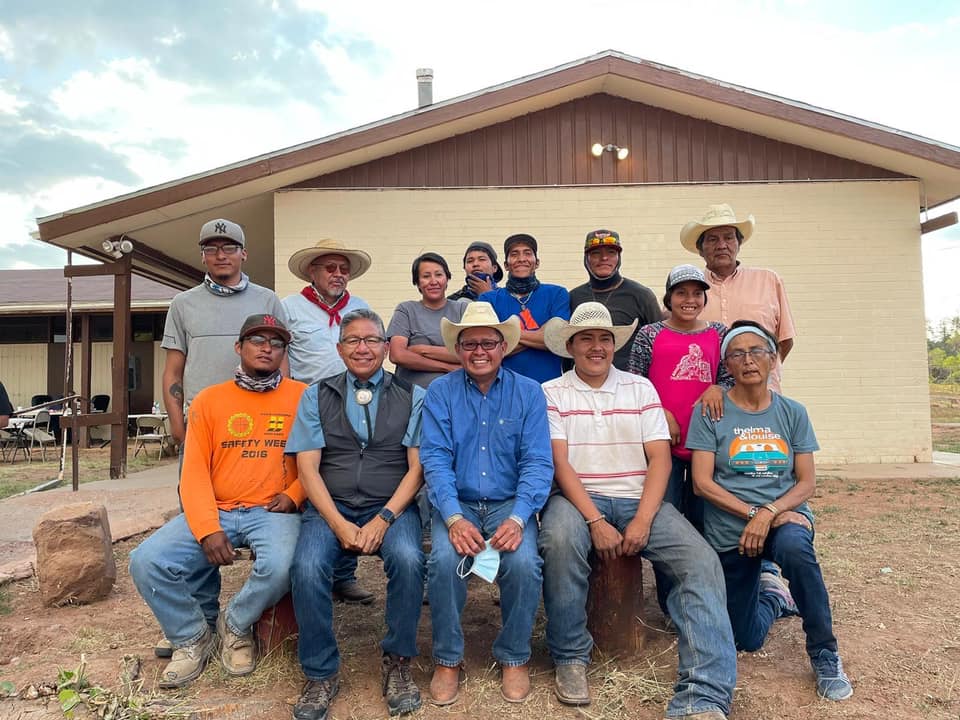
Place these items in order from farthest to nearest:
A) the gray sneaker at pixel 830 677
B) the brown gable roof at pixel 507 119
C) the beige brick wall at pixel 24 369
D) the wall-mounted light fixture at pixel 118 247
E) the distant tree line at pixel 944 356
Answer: the distant tree line at pixel 944 356
the beige brick wall at pixel 24 369
the wall-mounted light fixture at pixel 118 247
the brown gable roof at pixel 507 119
the gray sneaker at pixel 830 677

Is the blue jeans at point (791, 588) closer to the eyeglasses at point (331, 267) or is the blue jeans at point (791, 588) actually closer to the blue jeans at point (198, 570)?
the blue jeans at point (198, 570)

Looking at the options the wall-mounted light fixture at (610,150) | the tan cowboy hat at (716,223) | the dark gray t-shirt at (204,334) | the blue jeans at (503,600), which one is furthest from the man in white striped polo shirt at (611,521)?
the wall-mounted light fixture at (610,150)

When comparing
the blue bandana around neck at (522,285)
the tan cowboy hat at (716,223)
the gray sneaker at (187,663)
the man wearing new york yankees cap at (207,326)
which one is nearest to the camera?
the gray sneaker at (187,663)

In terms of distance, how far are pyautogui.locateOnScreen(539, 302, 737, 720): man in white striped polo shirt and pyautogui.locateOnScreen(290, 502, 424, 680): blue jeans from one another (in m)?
0.59

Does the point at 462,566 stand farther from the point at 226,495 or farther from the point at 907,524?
the point at 907,524

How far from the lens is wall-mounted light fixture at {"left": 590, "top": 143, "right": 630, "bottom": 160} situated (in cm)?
859

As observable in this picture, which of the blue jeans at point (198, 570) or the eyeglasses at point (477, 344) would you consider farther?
the eyeglasses at point (477, 344)

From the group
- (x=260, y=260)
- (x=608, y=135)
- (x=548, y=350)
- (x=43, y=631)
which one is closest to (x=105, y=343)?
(x=260, y=260)

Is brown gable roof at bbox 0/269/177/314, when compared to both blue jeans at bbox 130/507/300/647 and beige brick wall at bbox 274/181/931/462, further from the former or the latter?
blue jeans at bbox 130/507/300/647

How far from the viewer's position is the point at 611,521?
326 cm

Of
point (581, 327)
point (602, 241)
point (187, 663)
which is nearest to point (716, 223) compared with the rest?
point (602, 241)

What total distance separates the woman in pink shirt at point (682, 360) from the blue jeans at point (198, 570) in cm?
190

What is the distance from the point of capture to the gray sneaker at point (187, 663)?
9.91ft

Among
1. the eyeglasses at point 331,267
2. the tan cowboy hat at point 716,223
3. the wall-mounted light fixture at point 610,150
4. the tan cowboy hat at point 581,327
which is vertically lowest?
the tan cowboy hat at point 581,327
